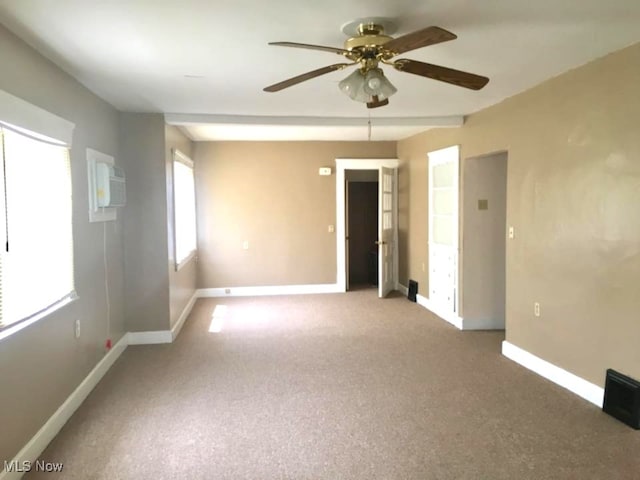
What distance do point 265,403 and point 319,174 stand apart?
14.4 feet

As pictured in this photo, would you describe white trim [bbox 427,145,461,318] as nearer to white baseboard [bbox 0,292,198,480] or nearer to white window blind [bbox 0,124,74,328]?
white baseboard [bbox 0,292,198,480]

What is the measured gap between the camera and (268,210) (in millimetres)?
7035

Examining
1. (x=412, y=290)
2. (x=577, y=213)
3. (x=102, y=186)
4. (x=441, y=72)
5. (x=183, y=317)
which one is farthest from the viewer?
(x=412, y=290)

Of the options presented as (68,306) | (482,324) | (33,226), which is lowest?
(482,324)

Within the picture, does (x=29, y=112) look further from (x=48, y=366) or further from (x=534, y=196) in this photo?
(x=534, y=196)

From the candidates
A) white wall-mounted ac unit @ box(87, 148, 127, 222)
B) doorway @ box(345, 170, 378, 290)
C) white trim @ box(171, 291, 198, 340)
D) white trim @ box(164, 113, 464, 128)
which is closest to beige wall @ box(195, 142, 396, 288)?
white trim @ box(171, 291, 198, 340)

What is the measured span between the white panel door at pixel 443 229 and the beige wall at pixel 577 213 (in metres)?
0.88

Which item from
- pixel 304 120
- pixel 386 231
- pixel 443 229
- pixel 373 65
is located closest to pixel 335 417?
pixel 373 65

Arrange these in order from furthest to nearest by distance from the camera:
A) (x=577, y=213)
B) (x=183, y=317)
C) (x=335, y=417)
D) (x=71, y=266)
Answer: (x=183, y=317), (x=577, y=213), (x=71, y=266), (x=335, y=417)

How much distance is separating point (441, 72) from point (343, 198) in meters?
4.82

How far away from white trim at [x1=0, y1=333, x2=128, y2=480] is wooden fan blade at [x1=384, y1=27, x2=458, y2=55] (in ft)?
9.15

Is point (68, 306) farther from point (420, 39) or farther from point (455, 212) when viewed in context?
point (455, 212)

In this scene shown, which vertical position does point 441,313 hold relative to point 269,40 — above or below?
below

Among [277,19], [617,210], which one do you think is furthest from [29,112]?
[617,210]
